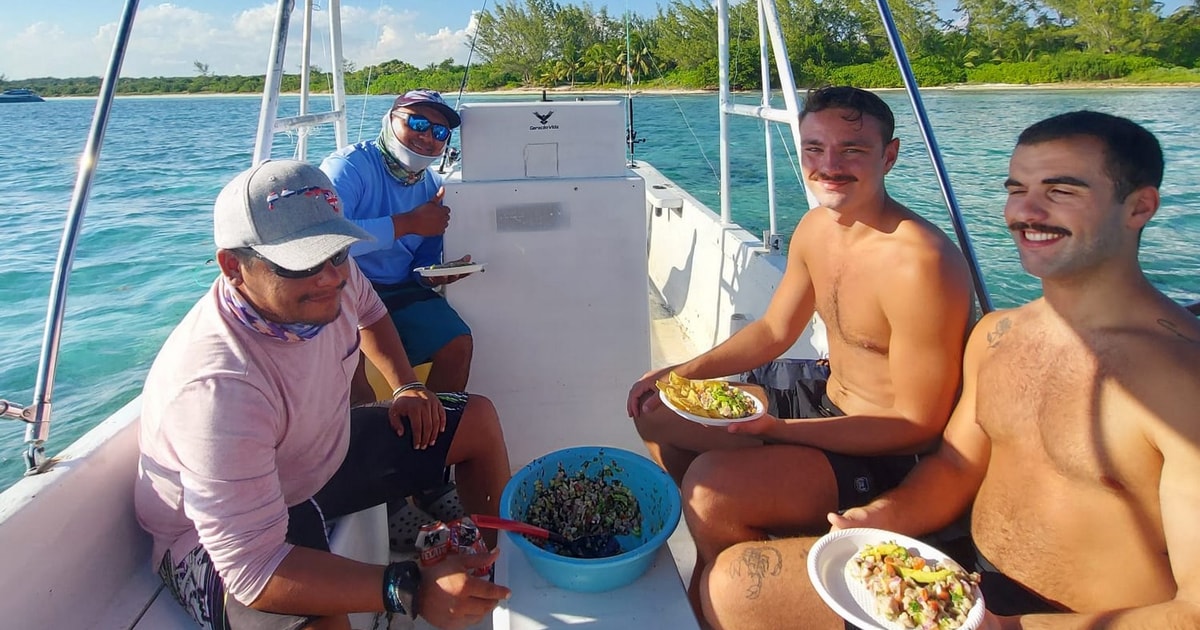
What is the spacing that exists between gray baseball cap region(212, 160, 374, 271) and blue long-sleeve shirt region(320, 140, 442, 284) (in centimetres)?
126

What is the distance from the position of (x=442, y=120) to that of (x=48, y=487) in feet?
5.68

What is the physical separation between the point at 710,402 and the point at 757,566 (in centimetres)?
41

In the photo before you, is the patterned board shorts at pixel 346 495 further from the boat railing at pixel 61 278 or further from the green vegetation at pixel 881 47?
the green vegetation at pixel 881 47

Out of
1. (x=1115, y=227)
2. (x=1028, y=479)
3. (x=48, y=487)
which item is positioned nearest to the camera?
(x=1115, y=227)

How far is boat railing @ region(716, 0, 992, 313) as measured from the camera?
1.96 m

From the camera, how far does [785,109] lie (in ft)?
9.80

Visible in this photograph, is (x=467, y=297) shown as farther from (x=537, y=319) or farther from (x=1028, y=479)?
(x=1028, y=479)

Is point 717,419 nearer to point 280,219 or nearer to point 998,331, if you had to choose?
point 998,331

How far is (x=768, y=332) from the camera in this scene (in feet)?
6.83

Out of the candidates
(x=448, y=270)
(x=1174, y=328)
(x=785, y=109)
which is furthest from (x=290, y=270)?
(x=785, y=109)

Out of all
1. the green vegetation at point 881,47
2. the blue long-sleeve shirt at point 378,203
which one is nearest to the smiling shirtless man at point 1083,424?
the blue long-sleeve shirt at point 378,203

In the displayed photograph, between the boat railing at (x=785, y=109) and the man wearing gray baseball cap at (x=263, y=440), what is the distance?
1508 mm

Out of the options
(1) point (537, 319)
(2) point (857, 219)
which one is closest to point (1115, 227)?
(2) point (857, 219)

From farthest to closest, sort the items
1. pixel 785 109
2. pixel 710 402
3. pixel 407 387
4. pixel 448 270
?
pixel 785 109, pixel 448 270, pixel 407 387, pixel 710 402
